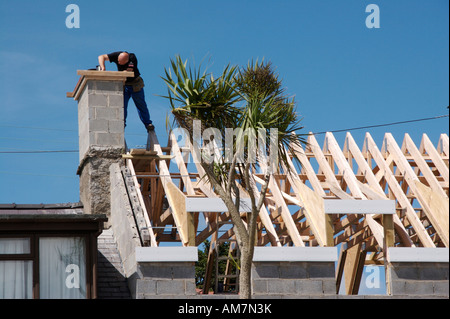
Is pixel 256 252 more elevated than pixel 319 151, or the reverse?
pixel 319 151

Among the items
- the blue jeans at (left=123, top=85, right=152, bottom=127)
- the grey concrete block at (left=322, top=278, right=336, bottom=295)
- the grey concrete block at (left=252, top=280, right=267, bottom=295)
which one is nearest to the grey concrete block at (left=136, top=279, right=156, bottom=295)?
the grey concrete block at (left=252, top=280, right=267, bottom=295)

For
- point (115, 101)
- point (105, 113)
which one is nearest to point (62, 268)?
point (105, 113)

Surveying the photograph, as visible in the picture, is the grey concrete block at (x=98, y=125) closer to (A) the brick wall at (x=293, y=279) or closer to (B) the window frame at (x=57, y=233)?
(B) the window frame at (x=57, y=233)

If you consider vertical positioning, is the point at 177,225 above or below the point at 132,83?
below

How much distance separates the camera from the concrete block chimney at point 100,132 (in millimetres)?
21109

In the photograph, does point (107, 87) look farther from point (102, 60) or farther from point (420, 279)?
point (420, 279)

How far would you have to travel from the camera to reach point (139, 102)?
23.3 meters

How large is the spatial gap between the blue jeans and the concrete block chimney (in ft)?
2.27

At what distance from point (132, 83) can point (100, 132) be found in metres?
2.02
